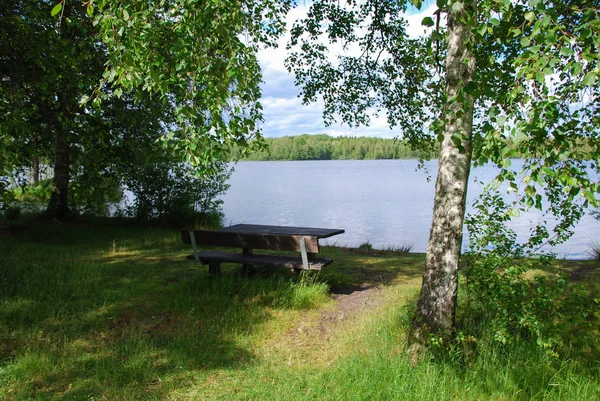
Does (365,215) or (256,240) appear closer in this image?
(256,240)

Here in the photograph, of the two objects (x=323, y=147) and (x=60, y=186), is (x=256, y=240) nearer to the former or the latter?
(x=60, y=186)

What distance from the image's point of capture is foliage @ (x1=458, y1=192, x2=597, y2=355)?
3537 mm

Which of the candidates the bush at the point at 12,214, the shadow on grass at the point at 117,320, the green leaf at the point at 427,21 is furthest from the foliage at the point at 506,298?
the bush at the point at 12,214

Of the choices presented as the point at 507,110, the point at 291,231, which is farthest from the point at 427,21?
the point at 291,231

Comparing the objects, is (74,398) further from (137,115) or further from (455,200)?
(137,115)

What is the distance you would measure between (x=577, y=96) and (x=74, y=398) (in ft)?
14.2

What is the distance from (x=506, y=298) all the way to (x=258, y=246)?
3271 millimetres

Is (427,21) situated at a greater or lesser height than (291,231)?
greater

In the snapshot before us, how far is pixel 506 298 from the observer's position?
3.76m

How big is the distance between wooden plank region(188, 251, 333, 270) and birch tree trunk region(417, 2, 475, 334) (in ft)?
7.29

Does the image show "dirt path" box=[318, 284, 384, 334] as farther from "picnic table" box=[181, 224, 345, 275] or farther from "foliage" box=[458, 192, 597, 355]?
"foliage" box=[458, 192, 597, 355]

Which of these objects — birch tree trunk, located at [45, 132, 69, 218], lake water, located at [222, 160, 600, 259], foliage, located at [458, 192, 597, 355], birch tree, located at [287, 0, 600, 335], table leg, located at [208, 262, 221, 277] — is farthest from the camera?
lake water, located at [222, 160, 600, 259]

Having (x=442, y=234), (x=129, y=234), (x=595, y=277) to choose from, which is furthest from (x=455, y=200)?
(x=129, y=234)

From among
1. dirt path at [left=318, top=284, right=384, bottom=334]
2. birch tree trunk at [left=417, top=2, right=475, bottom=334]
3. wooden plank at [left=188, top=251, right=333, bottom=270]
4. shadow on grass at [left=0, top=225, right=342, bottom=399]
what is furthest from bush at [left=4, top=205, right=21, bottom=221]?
birch tree trunk at [left=417, top=2, right=475, bottom=334]
